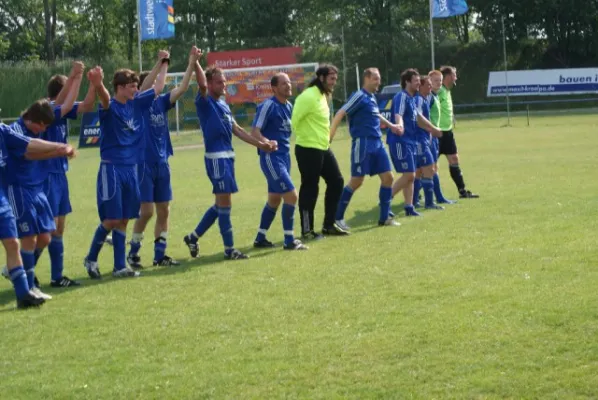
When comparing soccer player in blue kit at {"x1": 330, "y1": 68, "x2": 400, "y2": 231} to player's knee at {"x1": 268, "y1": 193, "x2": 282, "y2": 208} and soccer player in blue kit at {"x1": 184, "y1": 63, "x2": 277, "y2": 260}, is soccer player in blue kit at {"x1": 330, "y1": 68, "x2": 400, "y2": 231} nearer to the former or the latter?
player's knee at {"x1": 268, "y1": 193, "x2": 282, "y2": 208}

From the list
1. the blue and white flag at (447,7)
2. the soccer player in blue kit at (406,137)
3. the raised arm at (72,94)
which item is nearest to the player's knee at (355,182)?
the soccer player in blue kit at (406,137)

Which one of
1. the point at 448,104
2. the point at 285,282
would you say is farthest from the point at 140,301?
the point at 448,104

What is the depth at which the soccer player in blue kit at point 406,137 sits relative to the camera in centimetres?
1441

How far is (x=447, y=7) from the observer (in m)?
41.9

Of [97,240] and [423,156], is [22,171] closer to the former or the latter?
[97,240]

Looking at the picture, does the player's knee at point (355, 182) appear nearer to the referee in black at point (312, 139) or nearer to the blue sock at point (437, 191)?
the referee in black at point (312, 139)

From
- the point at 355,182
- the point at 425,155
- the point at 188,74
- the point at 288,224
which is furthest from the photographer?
the point at 425,155

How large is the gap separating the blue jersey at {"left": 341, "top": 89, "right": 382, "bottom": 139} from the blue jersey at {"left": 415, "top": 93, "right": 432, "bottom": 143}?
1.74 metres

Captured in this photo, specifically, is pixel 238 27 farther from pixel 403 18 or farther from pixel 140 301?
pixel 140 301

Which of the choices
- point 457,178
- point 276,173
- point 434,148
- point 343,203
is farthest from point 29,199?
point 457,178

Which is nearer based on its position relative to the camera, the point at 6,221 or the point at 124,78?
the point at 6,221

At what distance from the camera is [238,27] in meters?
63.7

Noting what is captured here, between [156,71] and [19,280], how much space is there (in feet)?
9.95

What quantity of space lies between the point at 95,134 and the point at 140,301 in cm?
2860
